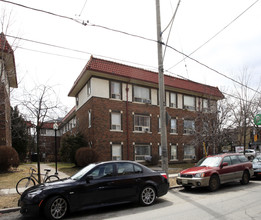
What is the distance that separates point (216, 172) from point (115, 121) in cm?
1248

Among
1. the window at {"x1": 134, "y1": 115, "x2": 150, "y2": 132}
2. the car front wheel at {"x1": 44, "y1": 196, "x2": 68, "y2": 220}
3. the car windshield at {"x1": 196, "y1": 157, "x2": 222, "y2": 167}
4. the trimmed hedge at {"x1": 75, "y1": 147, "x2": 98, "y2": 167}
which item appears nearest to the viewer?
the car front wheel at {"x1": 44, "y1": 196, "x2": 68, "y2": 220}

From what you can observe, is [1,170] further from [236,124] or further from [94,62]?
[236,124]

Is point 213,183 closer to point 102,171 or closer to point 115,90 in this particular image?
point 102,171

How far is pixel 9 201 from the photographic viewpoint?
27.1 ft

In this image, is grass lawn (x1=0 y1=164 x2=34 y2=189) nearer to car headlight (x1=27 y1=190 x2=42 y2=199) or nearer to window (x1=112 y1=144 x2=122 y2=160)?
car headlight (x1=27 y1=190 x2=42 y2=199)

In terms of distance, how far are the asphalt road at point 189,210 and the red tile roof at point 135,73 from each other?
1393 cm

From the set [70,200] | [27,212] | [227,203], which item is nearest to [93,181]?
[70,200]

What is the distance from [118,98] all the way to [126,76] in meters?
2.11

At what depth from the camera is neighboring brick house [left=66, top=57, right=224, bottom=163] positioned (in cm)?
2034

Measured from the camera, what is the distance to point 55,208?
6.18m

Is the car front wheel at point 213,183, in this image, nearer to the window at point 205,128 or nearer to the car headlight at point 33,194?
the car headlight at point 33,194

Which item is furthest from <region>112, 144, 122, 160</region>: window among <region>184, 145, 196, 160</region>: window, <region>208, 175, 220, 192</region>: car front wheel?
<region>208, 175, 220, 192</region>: car front wheel

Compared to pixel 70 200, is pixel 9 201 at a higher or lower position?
lower

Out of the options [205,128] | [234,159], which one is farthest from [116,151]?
[234,159]
